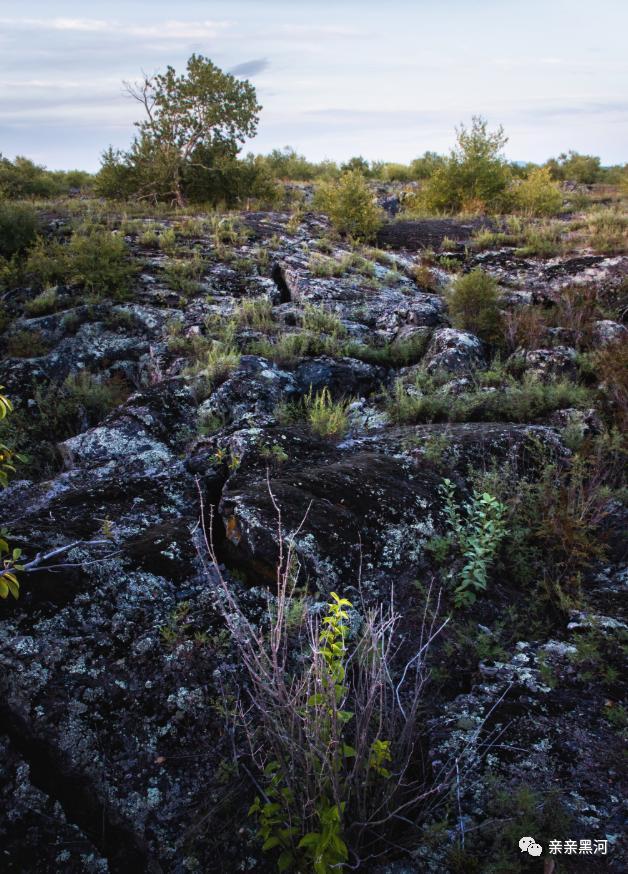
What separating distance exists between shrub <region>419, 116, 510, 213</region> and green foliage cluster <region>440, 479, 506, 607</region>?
1580 cm

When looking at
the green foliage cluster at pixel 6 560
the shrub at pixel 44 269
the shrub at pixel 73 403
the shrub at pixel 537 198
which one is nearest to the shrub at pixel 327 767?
the green foliage cluster at pixel 6 560

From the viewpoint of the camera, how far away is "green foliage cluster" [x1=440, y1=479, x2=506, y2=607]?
3.71 metres

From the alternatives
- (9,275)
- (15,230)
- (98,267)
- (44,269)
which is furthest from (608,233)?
(15,230)

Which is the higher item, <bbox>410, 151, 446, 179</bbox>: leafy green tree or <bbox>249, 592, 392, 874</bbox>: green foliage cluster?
<bbox>410, 151, 446, 179</bbox>: leafy green tree

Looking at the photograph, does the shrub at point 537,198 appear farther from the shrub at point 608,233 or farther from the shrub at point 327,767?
the shrub at point 327,767

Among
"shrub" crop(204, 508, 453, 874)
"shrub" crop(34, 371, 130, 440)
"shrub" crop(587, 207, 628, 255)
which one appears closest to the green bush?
"shrub" crop(34, 371, 130, 440)

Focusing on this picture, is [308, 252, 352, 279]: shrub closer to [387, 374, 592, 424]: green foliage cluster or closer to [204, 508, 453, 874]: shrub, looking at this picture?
[387, 374, 592, 424]: green foliage cluster

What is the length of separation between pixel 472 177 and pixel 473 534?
17587mm

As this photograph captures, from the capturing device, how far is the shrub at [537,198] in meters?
17.2

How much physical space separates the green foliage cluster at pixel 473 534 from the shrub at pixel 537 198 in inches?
613

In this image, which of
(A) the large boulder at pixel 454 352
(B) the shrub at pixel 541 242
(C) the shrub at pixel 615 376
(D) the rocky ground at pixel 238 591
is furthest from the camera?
(B) the shrub at pixel 541 242

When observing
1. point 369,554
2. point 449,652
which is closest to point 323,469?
point 369,554

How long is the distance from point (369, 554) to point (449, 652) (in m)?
0.84

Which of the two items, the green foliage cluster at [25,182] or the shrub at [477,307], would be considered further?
the green foliage cluster at [25,182]
